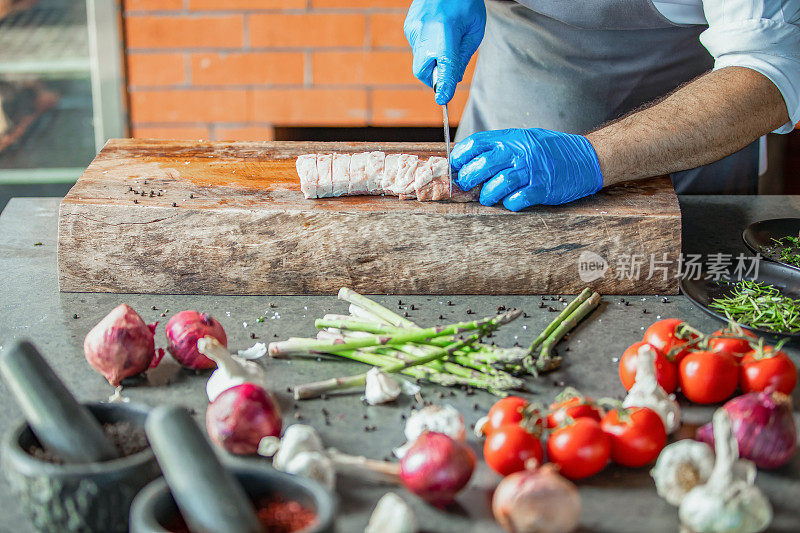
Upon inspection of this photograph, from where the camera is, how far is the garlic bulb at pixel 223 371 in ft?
4.73

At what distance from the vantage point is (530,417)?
1334 mm

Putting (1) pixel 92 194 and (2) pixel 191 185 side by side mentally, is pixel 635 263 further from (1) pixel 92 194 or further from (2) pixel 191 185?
(1) pixel 92 194

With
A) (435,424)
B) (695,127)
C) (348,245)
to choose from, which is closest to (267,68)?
(348,245)

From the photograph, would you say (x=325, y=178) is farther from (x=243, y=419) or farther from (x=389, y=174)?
(x=243, y=419)

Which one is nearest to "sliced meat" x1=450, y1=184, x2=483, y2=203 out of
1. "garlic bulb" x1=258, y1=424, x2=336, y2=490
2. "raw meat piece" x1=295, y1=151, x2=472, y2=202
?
"raw meat piece" x1=295, y1=151, x2=472, y2=202

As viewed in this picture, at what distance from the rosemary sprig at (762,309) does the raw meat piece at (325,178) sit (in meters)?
0.94

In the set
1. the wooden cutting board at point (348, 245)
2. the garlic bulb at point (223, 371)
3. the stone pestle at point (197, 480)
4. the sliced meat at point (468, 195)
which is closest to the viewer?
the stone pestle at point (197, 480)

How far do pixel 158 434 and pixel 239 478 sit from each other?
12 centimetres

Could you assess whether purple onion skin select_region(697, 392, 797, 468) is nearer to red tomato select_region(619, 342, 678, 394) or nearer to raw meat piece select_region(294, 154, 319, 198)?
red tomato select_region(619, 342, 678, 394)

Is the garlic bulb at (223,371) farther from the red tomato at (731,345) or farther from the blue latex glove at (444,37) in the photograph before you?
the blue latex glove at (444,37)

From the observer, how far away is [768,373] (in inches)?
59.2

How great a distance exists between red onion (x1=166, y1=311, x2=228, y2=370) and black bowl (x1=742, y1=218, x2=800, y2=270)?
1.30 meters

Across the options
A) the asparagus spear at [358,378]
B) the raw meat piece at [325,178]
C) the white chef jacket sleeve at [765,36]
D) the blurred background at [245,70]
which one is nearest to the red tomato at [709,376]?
the asparagus spear at [358,378]

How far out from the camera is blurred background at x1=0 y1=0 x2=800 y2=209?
3.72 meters
